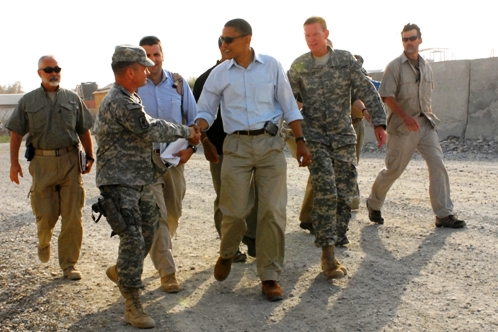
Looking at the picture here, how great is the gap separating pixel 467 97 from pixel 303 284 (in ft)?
35.0

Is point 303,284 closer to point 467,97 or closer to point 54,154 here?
point 54,154

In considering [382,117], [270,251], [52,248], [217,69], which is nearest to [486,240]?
[382,117]

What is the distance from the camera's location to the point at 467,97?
1504 cm

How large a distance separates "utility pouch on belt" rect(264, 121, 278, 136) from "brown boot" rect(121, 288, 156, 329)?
1.62 meters

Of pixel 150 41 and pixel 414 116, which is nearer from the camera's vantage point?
pixel 150 41

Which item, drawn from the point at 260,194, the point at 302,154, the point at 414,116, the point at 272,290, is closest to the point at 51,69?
the point at 260,194

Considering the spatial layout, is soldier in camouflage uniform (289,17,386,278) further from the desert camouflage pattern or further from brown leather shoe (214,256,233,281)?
brown leather shoe (214,256,233,281)

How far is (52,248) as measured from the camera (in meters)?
7.72

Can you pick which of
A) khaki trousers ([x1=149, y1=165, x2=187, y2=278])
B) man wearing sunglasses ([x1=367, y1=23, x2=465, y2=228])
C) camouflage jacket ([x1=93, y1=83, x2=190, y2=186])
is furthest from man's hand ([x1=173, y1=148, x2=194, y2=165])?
man wearing sunglasses ([x1=367, y1=23, x2=465, y2=228])

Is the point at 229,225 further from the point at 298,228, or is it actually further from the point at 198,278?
the point at 298,228

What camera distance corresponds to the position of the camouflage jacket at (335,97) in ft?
20.0

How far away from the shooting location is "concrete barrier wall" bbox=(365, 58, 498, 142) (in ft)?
47.7

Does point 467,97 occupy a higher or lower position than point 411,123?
lower

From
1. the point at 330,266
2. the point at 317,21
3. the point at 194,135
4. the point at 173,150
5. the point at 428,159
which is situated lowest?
the point at 330,266
